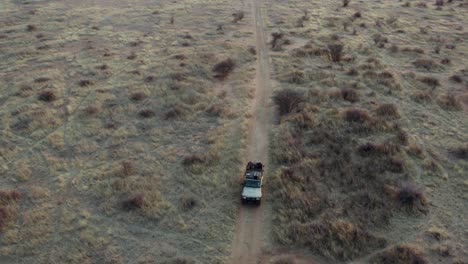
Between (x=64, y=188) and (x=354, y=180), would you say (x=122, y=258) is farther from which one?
(x=354, y=180)

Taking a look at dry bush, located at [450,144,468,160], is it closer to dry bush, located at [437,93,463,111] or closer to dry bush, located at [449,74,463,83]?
dry bush, located at [437,93,463,111]

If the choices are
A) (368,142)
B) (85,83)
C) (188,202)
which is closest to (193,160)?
(188,202)

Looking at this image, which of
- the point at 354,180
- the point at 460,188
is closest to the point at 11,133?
the point at 354,180

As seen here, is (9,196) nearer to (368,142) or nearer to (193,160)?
(193,160)

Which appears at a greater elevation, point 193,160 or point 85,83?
point 85,83

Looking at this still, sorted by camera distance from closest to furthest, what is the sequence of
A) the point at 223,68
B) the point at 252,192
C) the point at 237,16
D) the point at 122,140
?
the point at 252,192
the point at 122,140
the point at 223,68
the point at 237,16

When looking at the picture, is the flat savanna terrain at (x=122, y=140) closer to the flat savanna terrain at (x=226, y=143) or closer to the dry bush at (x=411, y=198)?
the flat savanna terrain at (x=226, y=143)
